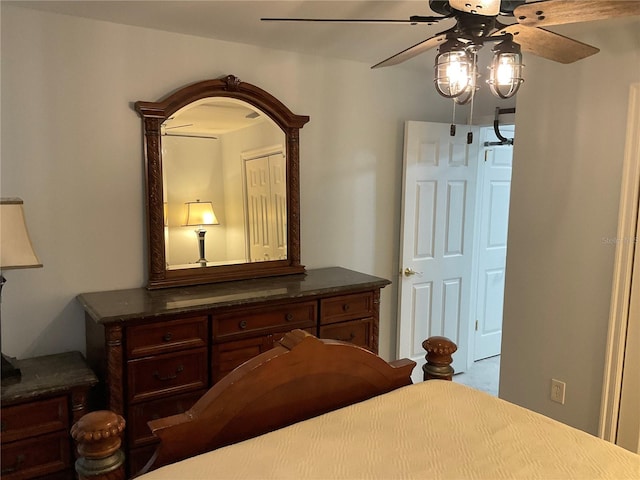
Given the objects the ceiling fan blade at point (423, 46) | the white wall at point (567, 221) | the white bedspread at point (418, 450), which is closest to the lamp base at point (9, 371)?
the white bedspread at point (418, 450)

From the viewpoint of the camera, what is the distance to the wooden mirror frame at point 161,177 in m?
2.72

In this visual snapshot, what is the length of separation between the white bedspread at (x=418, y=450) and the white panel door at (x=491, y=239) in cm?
279

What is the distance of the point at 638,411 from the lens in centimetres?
255

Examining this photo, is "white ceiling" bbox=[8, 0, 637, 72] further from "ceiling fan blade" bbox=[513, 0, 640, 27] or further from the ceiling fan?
"ceiling fan blade" bbox=[513, 0, 640, 27]

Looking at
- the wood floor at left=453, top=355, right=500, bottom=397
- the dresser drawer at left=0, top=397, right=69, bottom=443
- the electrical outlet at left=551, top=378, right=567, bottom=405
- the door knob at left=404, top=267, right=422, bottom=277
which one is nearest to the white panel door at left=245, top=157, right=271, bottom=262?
the door knob at left=404, top=267, right=422, bottom=277

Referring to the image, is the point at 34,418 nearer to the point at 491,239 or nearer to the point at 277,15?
the point at 277,15

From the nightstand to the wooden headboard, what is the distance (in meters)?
1.09

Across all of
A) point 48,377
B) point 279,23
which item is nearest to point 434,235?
point 279,23

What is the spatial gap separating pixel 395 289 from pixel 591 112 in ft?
5.67

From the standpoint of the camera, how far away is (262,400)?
4.97ft

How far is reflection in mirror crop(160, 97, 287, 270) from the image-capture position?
111 inches

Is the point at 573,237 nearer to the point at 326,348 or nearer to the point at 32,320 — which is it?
the point at 326,348

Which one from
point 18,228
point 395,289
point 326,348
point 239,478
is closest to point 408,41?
point 395,289

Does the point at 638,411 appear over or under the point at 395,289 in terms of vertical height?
under
